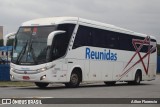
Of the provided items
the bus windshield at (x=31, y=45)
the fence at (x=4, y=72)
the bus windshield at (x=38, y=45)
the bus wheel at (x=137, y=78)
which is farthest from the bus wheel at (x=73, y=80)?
the fence at (x=4, y=72)

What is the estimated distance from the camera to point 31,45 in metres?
21.9

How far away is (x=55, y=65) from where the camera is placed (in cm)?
2161

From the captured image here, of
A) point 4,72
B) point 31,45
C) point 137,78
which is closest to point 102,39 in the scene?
point 31,45

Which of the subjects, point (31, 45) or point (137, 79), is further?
point (137, 79)

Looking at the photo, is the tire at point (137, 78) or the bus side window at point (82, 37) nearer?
the bus side window at point (82, 37)

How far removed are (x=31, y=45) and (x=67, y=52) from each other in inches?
74.6

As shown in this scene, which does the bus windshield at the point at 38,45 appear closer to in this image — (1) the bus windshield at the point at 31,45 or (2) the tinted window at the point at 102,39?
(1) the bus windshield at the point at 31,45

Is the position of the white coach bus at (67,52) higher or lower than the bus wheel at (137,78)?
higher

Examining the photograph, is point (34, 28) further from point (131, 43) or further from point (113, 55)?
point (131, 43)

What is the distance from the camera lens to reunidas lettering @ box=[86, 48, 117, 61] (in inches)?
961

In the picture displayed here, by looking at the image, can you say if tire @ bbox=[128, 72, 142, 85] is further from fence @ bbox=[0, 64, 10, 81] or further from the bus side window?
fence @ bbox=[0, 64, 10, 81]

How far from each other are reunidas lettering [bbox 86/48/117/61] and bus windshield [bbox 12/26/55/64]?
3.36 meters

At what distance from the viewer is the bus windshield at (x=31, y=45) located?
21500mm

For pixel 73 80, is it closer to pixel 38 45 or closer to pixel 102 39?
pixel 38 45
